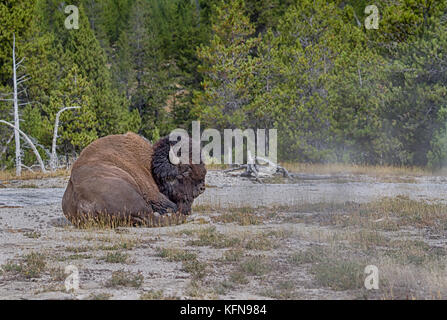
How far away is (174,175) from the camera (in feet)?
33.0

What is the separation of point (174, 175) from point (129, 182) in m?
0.87

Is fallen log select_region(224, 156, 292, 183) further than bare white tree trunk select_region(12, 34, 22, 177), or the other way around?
bare white tree trunk select_region(12, 34, 22, 177)

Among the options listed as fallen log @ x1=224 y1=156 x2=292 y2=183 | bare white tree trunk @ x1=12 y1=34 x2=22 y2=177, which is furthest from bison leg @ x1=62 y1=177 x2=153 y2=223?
bare white tree trunk @ x1=12 y1=34 x2=22 y2=177

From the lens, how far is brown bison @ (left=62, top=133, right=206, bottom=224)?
30.6ft

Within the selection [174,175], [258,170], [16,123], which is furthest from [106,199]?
[16,123]

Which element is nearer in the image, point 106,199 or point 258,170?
point 106,199

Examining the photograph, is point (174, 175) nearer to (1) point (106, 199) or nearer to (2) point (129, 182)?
(2) point (129, 182)

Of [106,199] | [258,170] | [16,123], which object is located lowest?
[258,170]

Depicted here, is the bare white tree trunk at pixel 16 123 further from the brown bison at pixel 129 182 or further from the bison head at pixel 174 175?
the bison head at pixel 174 175

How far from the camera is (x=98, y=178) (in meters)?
9.30

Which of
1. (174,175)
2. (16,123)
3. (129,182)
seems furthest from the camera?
(16,123)

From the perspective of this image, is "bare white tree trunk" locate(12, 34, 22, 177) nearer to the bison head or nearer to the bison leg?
the bison head
